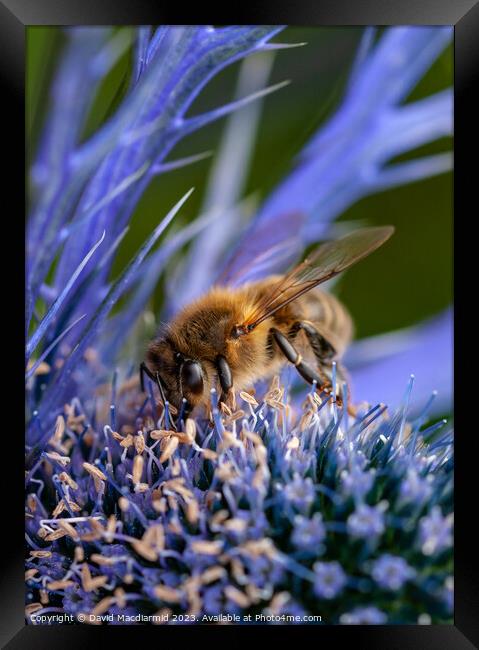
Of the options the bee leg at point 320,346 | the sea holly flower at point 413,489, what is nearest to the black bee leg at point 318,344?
the bee leg at point 320,346

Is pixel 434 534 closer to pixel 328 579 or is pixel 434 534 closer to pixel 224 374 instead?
pixel 328 579

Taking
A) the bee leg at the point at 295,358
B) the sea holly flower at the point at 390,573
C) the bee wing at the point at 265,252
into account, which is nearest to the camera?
the sea holly flower at the point at 390,573

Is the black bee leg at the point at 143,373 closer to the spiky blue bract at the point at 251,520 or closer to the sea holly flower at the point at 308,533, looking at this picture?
the spiky blue bract at the point at 251,520

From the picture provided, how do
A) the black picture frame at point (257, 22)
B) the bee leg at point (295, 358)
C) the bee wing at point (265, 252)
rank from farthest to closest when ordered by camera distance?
the bee wing at point (265, 252), the bee leg at point (295, 358), the black picture frame at point (257, 22)

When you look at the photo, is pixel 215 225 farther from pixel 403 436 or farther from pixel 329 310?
pixel 403 436

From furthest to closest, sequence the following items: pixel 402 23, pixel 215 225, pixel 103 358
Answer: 1. pixel 215 225
2. pixel 103 358
3. pixel 402 23

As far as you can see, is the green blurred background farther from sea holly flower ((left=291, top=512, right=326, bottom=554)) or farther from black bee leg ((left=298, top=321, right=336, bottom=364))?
sea holly flower ((left=291, top=512, right=326, bottom=554))

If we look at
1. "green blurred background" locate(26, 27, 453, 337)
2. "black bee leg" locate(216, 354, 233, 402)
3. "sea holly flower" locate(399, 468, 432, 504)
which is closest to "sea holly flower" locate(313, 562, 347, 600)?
"sea holly flower" locate(399, 468, 432, 504)
